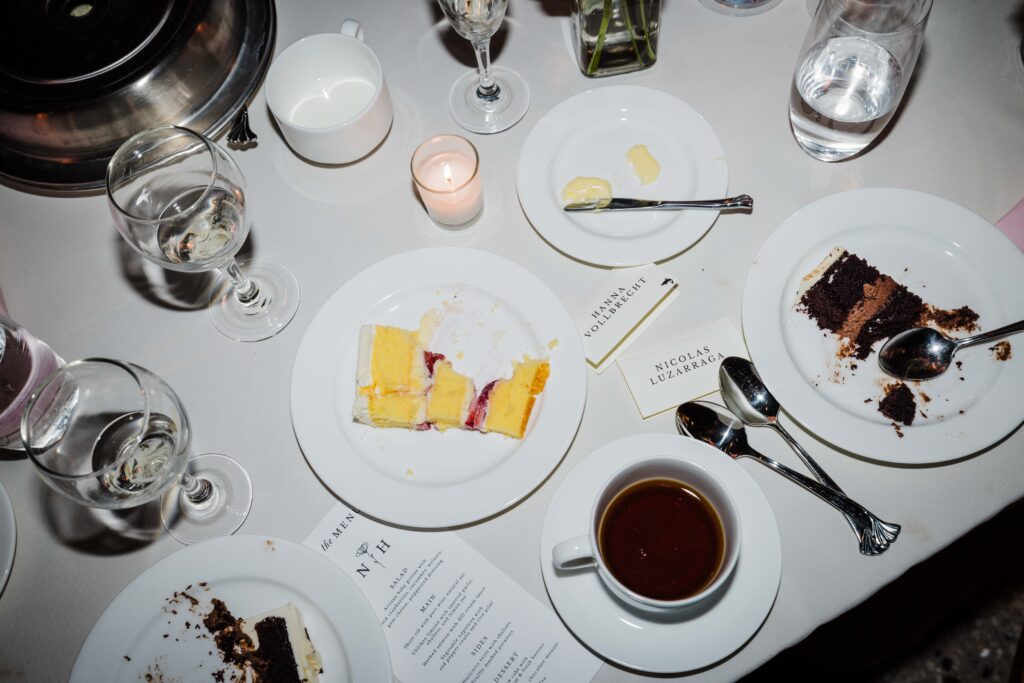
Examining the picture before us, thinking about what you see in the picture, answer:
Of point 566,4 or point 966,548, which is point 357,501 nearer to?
point 566,4

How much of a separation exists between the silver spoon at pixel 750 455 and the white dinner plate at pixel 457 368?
0.54 feet

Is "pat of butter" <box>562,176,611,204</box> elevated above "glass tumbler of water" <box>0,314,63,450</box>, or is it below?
above

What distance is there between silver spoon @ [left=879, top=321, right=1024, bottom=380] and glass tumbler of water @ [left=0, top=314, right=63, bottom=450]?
124 centimetres

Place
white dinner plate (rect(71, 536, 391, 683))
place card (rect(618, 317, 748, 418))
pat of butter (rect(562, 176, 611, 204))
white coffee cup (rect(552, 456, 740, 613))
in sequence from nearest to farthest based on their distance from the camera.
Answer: white coffee cup (rect(552, 456, 740, 613))
white dinner plate (rect(71, 536, 391, 683))
place card (rect(618, 317, 748, 418))
pat of butter (rect(562, 176, 611, 204))

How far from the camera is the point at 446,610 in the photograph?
96 centimetres

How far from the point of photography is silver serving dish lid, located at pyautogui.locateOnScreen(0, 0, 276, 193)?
116 cm

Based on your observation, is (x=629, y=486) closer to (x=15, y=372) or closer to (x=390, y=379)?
(x=390, y=379)

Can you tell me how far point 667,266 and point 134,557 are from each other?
922 mm

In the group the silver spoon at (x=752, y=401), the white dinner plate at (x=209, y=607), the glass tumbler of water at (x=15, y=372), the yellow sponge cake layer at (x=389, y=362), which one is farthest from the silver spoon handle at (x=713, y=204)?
the glass tumbler of water at (x=15, y=372)

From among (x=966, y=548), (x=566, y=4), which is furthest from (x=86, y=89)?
(x=966, y=548)

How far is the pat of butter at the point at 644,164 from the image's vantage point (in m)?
1.13

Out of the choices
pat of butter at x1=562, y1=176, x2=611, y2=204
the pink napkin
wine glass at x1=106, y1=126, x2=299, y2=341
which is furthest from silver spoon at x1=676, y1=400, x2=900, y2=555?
wine glass at x1=106, y1=126, x2=299, y2=341

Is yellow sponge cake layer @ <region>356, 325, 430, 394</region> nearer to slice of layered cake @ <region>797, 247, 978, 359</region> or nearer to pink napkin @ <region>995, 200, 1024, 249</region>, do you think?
slice of layered cake @ <region>797, 247, 978, 359</region>

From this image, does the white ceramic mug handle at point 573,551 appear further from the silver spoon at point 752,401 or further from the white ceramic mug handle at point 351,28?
the white ceramic mug handle at point 351,28
